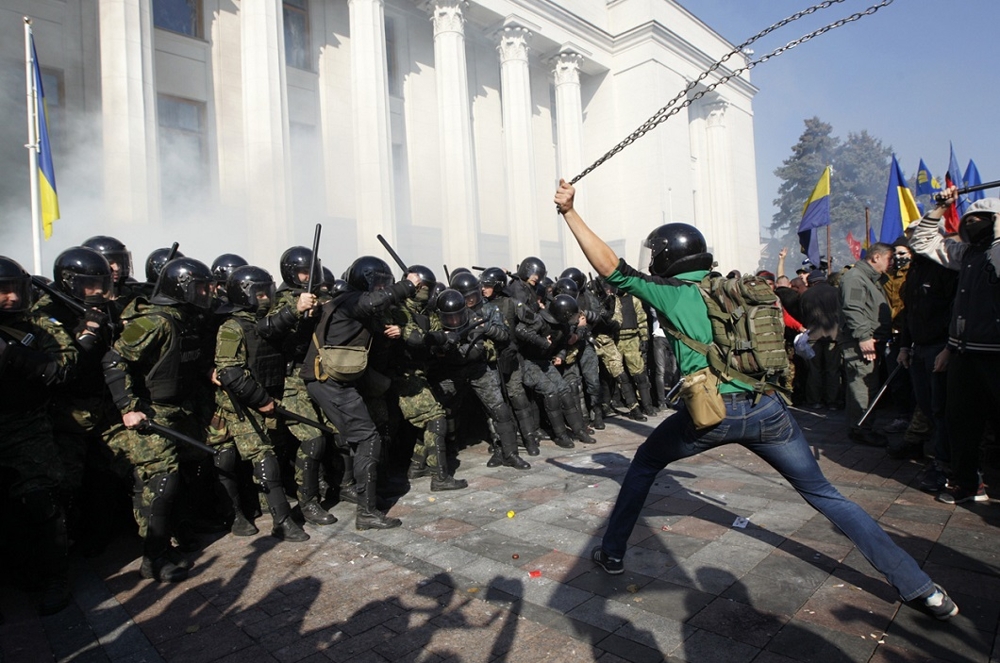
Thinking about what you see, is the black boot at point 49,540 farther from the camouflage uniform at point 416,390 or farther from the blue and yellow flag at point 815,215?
the blue and yellow flag at point 815,215

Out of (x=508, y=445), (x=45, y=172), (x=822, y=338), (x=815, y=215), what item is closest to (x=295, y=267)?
(x=508, y=445)

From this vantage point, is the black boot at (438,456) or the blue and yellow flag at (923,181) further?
the blue and yellow flag at (923,181)

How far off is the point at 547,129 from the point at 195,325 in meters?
23.6

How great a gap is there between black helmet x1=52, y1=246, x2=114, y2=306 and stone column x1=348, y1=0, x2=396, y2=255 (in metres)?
12.6

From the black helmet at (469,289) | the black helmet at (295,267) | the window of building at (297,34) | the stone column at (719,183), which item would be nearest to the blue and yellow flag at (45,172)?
the black helmet at (295,267)

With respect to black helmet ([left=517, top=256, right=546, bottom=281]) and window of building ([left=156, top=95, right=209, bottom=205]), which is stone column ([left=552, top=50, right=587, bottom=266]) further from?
black helmet ([left=517, top=256, right=546, bottom=281])

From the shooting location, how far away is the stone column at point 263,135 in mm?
14422

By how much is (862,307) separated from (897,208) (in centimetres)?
471

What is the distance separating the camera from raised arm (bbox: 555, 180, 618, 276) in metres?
3.03

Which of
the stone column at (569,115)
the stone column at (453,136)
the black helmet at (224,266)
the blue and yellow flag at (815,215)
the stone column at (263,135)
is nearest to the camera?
the black helmet at (224,266)

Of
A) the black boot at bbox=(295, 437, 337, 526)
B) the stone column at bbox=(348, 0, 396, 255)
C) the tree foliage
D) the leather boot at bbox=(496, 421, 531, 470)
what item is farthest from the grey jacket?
the tree foliage

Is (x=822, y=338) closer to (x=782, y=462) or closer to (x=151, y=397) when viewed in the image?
(x=782, y=462)

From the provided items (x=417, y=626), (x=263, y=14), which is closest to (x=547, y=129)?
(x=263, y=14)

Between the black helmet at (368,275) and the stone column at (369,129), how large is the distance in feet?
39.1
